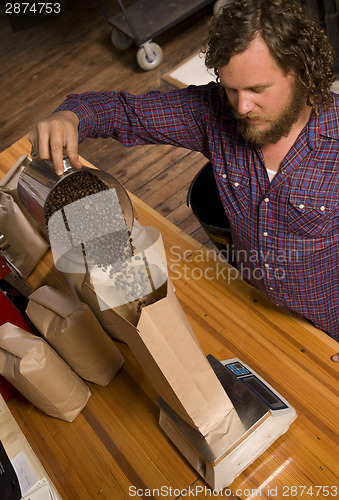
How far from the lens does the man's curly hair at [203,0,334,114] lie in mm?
1108

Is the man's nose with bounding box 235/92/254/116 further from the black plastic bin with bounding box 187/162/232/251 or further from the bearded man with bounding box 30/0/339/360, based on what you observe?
the black plastic bin with bounding box 187/162/232/251

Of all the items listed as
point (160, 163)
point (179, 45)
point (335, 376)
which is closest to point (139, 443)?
point (335, 376)

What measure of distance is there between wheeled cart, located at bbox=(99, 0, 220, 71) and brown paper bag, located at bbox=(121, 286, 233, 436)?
3.06 metres

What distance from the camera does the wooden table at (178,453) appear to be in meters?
1.12

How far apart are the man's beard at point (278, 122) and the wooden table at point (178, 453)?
16.1 inches

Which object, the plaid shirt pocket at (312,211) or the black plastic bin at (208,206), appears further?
the black plastic bin at (208,206)

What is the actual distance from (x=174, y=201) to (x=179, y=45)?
160 centimetres

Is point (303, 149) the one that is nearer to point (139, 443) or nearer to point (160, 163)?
point (139, 443)

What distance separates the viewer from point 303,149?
4.16 ft

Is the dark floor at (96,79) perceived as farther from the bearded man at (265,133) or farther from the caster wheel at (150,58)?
the bearded man at (265,133)

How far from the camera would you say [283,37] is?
3.62 ft

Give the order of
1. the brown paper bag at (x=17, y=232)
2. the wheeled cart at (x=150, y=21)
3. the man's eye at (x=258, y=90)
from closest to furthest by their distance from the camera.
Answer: the man's eye at (x=258, y=90) → the brown paper bag at (x=17, y=232) → the wheeled cart at (x=150, y=21)

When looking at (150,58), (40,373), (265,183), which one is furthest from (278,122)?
(150,58)

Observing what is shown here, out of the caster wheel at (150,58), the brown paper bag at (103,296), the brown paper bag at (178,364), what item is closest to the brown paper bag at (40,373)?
the brown paper bag at (103,296)
